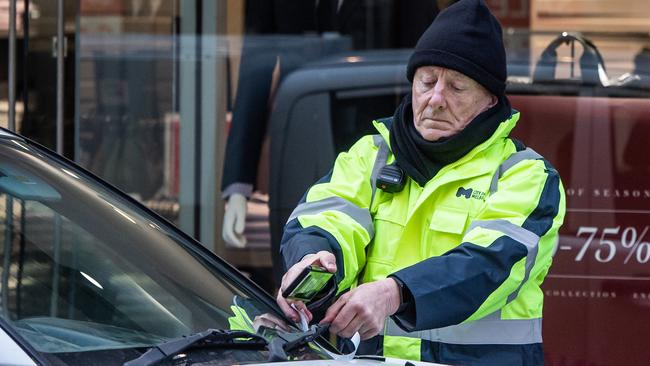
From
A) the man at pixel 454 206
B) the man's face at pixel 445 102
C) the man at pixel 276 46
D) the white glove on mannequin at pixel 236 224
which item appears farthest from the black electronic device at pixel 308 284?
the white glove on mannequin at pixel 236 224

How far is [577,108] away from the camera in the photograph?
5.53 meters

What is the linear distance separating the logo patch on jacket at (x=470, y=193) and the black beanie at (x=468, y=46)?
0.79 ft

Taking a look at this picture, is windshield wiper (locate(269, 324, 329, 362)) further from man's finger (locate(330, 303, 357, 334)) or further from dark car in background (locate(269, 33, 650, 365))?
dark car in background (locate(269, 33, 650, 365))

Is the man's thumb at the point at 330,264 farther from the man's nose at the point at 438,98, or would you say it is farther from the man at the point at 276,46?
the man at the point at 276,46

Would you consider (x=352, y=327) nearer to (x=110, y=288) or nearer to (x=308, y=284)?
(x=308, y=284)

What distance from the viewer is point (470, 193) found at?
9.79 ft

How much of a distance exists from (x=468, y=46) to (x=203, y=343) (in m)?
0.93

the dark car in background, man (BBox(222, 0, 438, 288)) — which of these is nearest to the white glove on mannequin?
man (BBox(222, 0, 438, 288))

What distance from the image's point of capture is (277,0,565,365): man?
2.92 m

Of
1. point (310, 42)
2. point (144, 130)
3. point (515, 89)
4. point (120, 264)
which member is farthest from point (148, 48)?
point (120, 264)

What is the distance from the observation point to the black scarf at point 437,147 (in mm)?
3002

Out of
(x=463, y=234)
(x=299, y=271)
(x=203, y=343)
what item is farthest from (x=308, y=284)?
(x=463, y=234)

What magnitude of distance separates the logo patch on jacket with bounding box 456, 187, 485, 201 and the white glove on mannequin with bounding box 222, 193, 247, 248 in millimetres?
3097

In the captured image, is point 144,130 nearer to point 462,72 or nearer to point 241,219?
point 241,219
